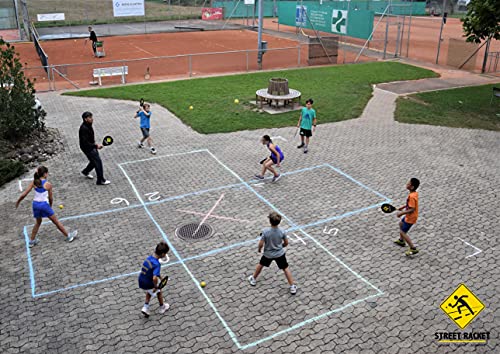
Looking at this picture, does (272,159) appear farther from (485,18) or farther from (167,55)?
(167,55)

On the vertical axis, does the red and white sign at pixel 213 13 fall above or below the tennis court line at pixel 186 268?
above

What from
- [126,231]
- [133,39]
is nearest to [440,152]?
[126,231]

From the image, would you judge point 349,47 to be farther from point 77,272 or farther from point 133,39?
point 77,272

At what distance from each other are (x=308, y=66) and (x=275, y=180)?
1885 cm

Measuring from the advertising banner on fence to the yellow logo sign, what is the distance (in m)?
42.0

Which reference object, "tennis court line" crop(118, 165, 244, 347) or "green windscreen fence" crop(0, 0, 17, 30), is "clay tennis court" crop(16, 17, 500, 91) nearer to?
"green windscreen fence" crop(0, 0, 17, 30)

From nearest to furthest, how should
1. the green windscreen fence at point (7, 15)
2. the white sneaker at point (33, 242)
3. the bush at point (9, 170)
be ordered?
1. the white sneaker at point (33, 242)
2. the bush at point (9, 170)
3. the green windscreen fence at point (7, 15)

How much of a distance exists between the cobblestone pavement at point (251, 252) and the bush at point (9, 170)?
315 millimetres

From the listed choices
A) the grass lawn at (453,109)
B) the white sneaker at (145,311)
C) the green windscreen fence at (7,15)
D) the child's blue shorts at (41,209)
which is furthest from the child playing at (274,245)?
the green windscreen fence at (7,15)

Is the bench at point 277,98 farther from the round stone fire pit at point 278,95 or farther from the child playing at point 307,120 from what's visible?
the child playing at point 307,120

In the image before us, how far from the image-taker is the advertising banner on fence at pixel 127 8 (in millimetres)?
42781

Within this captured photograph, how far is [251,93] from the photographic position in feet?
76.4

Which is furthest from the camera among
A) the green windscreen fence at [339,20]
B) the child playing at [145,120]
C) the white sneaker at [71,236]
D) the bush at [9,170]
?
the green windscreen fence at [339,20]

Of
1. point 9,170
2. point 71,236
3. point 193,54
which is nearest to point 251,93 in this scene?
point 193,54
